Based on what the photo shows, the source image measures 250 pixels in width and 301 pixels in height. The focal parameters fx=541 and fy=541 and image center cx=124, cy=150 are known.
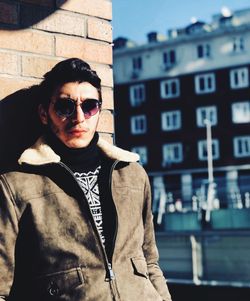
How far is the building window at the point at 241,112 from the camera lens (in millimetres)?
38906

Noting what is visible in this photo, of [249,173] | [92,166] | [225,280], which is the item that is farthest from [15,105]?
[249,173]

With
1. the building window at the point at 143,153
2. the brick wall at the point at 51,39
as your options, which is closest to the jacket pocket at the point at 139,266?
the brick wall at the point at 51,39

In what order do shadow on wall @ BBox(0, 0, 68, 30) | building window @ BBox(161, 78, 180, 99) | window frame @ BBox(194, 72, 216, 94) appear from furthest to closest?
building window @ BBox(161, 78, 180, 99)
window frame @ BBox(194, 72, 216, 94)
shadow on wall @ BBox(0, 0, 68, 30)

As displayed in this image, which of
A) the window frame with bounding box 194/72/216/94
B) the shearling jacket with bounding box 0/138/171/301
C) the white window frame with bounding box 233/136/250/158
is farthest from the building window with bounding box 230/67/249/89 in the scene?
the shearling jacket with bounding box 0/138/171/301

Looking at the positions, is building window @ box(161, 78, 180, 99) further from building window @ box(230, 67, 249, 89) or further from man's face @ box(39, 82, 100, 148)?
man's face @ box(39, 82, 100, 148)

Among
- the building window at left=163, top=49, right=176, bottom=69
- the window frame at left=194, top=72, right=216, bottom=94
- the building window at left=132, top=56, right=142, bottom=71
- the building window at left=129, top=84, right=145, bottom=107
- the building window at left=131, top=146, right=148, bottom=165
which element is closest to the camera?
the window frame at left=194, top=72, right=216, bottom=94

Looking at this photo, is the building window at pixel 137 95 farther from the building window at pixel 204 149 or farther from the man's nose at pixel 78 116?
the man's nose at pixel 78 116

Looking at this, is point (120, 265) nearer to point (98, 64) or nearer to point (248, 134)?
point (98, 64)

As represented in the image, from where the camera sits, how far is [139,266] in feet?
7.75

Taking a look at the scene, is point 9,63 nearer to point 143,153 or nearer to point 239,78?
point 239,78

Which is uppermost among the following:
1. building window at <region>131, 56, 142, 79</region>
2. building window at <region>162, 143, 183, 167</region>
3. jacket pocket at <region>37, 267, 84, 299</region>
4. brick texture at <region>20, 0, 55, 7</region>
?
building window at <region>131, 56, 142, 79</region>

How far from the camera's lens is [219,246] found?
70.6ft

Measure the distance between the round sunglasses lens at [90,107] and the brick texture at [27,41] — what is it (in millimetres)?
444

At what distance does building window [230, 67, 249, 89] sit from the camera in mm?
39125
